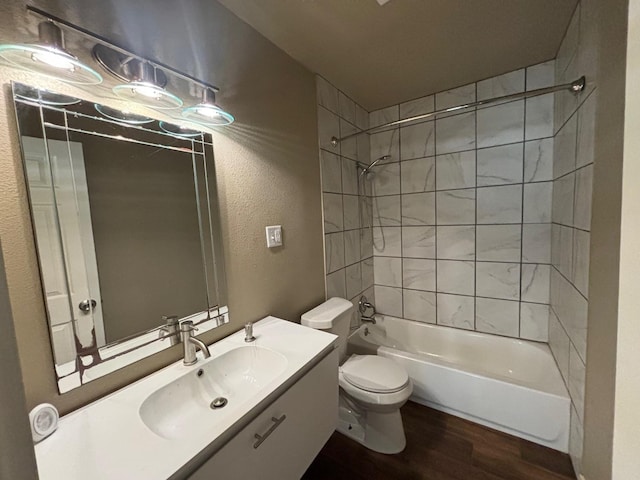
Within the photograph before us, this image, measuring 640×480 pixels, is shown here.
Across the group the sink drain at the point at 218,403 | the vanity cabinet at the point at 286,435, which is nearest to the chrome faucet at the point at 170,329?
the sink drain at the point at 218,403

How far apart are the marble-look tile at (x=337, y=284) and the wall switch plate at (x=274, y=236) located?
0.56m

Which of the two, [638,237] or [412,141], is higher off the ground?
[412,141]

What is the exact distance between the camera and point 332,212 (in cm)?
191

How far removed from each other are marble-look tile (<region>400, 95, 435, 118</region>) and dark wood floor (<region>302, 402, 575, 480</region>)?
2.26m

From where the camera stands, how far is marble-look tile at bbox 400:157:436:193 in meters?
2.17

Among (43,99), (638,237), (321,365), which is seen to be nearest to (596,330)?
(638,237)

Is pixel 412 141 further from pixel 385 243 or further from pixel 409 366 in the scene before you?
pixel 409 366

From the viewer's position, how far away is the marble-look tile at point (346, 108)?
1.99 meters

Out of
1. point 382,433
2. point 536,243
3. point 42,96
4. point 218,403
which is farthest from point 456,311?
point 42,96

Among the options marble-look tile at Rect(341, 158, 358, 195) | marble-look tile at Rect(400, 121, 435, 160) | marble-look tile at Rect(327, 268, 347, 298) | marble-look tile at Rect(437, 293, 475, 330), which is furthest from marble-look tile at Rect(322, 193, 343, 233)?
marble-look tile at Rect(437, 293, 475, 330)

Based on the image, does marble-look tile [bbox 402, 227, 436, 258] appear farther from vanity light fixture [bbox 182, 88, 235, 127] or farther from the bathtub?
vanity light fixture [bbox 182, 88, 235, 127]

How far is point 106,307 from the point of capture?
2.98ft

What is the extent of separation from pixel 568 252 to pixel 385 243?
125 centimetres

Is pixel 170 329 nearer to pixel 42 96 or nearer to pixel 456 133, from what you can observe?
pixel 42 96
